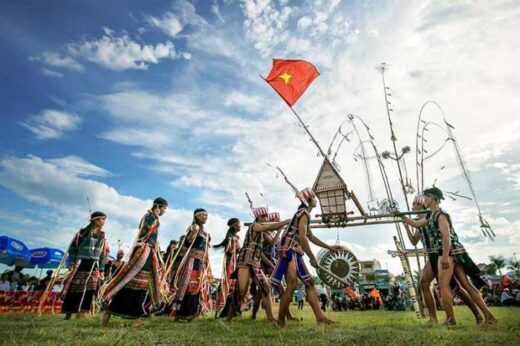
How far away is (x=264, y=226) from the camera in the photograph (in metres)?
6.59

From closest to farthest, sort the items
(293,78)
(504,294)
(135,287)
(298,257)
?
(298,257) < (135,287) < (293,78) < (504,294)

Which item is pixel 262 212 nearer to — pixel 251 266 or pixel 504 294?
pixel 251 266

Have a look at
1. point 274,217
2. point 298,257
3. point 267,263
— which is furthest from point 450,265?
point 274,217

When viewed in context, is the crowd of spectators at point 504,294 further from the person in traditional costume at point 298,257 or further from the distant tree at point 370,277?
the distant tree at point 370,277

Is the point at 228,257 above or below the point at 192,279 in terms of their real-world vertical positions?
above

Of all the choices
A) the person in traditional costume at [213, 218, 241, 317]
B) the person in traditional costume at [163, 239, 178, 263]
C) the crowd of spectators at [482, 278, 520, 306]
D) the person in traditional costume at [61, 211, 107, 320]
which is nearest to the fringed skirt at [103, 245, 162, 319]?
the person in traditional costume at [213, 218, 241, 317]

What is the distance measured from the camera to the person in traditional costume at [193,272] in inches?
304

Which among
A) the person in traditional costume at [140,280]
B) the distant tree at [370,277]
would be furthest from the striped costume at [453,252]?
the distant tree at [370,277]

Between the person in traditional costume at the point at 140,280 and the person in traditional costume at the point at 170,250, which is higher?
the person in traditional costume at the point at 170,250

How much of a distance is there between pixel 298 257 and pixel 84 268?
5756mm

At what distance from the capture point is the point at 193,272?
797 centimetres

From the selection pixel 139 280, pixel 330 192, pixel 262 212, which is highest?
pixel 330 192

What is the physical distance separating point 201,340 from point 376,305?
22.9 metres

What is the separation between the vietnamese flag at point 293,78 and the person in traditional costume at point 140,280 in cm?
637
